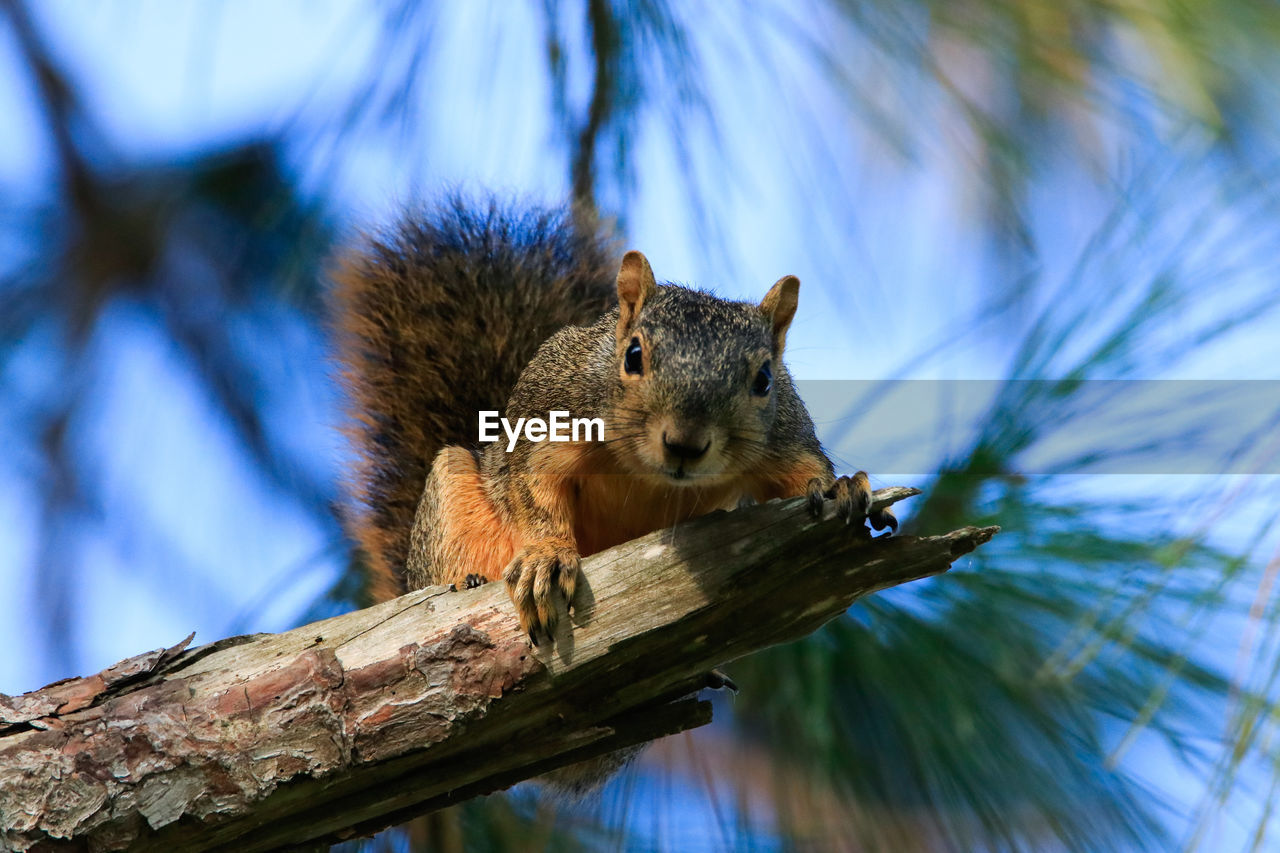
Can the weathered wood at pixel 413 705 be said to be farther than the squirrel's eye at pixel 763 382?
No

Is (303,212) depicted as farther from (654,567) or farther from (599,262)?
(654,567)

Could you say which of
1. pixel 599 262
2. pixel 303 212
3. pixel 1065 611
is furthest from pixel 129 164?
pixel 1065 611

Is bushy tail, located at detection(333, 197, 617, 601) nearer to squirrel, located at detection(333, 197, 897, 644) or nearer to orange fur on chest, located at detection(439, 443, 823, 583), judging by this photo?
squirrel, located at detection(333, 197, 897, 644)

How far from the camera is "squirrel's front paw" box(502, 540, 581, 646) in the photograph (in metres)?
1.29

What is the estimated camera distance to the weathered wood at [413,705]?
1.26 meters

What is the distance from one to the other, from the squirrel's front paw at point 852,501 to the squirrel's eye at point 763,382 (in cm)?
20

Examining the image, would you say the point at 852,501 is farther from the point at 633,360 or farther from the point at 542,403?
the point at 542,403

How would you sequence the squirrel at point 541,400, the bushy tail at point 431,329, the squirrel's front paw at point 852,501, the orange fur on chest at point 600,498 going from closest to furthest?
the squirrel's front paw at point 852,501 < the squirrel at point 541,400 < the orange fur on chest at point 600,498 < the bushy tail at point 431,329

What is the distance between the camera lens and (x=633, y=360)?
1.42 m

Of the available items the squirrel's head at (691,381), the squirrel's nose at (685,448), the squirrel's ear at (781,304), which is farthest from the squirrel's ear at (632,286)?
the squirrel's nose at (685,448)

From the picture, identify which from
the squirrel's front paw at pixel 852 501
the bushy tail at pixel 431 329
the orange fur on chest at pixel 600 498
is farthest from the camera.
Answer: the bushy tail at pixel 431 329

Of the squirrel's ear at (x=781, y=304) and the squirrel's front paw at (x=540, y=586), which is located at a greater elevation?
A: the squirrel's ear at (x=781, y=304)

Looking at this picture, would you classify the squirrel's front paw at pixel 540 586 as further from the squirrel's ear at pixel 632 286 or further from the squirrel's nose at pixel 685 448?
the squirrel's ear at pixel 632 286

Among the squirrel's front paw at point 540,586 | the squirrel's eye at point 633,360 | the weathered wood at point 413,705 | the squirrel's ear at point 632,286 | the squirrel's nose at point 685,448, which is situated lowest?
the weathered wood at point 413,705
